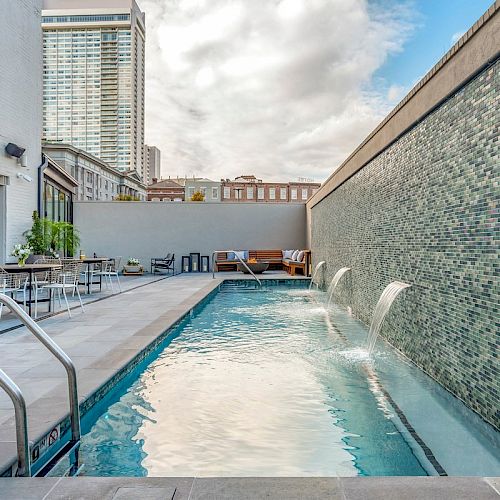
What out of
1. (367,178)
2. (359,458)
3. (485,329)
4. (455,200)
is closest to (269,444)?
(359,458)

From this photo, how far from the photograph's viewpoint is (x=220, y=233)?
1680 centimetres

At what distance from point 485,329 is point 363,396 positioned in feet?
3.21

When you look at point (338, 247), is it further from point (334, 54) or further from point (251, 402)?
point (251, 402)

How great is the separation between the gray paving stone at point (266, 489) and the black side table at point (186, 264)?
14743 millimetres

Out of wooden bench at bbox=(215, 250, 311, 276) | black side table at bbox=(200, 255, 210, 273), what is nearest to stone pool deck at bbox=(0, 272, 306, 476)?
wooden bench at bbox=(215, 250, 311, 276)

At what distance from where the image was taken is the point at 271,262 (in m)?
16.3

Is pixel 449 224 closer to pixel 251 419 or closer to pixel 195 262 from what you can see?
pixel 251 419

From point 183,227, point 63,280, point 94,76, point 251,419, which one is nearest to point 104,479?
point 251,419

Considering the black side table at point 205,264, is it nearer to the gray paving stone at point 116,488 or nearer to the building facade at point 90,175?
the building facade at point 90,175

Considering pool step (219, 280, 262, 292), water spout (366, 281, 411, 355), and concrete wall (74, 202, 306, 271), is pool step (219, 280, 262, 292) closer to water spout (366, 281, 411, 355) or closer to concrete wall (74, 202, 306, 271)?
concrete wall (74, 202, 306, 271)

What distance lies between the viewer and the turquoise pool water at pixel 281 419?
7.57ft

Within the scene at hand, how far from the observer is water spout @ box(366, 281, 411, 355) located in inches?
179

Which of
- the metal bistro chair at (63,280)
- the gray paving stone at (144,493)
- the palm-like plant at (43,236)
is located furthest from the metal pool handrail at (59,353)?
the palm-like plant at (43,236)

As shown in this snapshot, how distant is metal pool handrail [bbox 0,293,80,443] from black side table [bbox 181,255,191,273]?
547 inches
